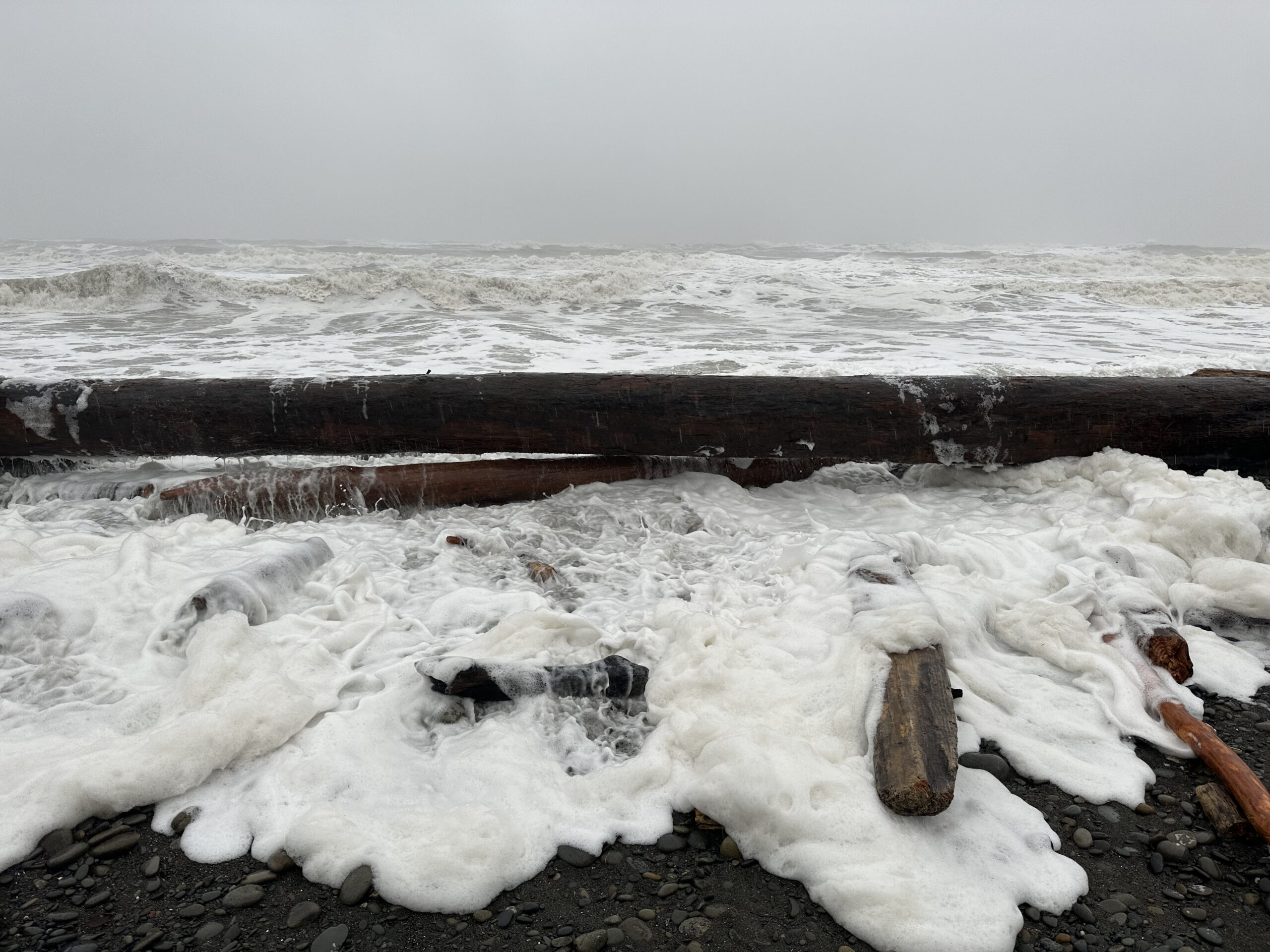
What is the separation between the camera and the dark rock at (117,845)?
1836mm

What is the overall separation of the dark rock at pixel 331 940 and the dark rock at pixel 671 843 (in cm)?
76

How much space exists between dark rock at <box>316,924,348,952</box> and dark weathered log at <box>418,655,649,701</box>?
843 mm

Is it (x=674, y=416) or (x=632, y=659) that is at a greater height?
(x=674, y=416)

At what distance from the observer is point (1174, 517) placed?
11.1ft

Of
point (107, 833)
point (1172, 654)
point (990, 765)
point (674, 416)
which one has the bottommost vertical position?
point (107, 833)

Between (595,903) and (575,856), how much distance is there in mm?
138

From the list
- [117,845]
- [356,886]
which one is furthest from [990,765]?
[117,845]

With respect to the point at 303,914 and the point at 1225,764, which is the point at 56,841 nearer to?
the point at 303,914

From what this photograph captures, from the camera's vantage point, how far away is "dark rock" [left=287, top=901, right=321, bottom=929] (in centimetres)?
166

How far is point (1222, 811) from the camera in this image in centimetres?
194

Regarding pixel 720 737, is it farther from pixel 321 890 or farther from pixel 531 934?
pixel 321 890

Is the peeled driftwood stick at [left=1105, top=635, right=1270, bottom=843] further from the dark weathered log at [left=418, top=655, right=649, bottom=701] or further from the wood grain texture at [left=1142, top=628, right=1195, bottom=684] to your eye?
the dark weathered log at [left=418, top=655, right=649, bottom=701]

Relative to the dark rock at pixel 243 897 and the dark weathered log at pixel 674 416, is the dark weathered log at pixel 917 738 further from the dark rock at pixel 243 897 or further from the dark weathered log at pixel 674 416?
the dark weathered log at pixel 674 416

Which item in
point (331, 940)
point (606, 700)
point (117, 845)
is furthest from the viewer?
point (606, 700)
